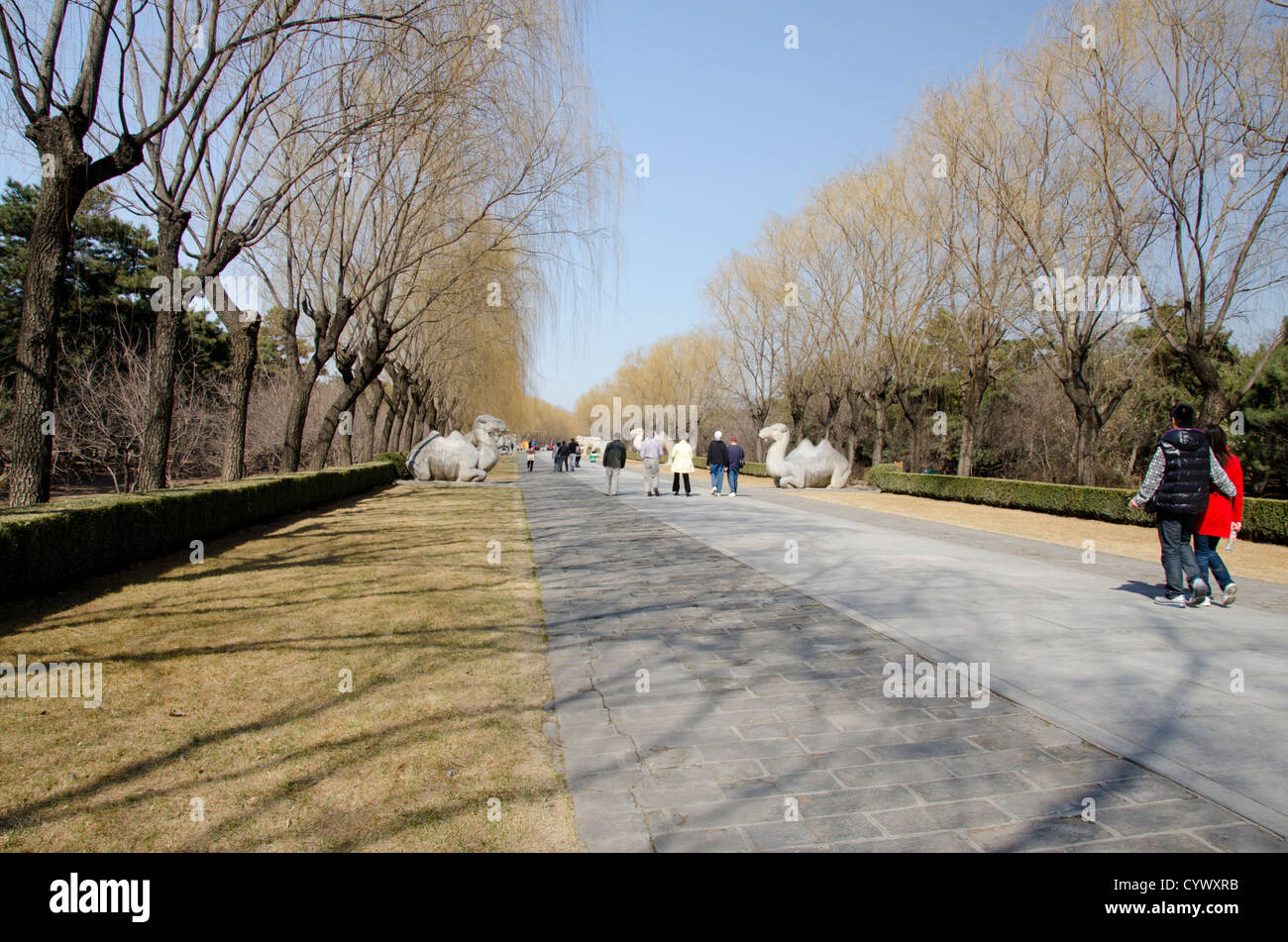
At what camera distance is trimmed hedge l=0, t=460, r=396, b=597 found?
6.46 metres

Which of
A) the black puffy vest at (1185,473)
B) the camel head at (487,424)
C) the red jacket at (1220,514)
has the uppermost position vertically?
the camel head at (487,424)

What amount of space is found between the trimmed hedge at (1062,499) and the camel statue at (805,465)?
2269mm

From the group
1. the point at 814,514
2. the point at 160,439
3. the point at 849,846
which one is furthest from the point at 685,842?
the point at 814,514

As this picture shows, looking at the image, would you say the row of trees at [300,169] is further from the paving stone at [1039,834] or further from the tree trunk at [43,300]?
the paving stone at [1039,834]

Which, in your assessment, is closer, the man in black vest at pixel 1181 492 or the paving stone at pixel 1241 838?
the paving stone at pixel 1241 838

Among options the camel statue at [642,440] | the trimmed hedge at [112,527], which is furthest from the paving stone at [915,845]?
the camel statue at [642,440]

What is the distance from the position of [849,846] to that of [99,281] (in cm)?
3191

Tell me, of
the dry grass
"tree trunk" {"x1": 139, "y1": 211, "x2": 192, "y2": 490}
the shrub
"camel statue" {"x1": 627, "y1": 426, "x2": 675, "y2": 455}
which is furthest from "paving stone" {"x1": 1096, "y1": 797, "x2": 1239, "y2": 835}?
the shrub

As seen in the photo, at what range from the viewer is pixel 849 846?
2.72 m

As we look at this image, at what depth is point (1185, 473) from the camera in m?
6.86

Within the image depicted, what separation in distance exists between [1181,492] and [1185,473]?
0.18m

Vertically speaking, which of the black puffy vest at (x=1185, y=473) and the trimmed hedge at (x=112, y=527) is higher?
the black puffy vest at (x=1185, y=473)

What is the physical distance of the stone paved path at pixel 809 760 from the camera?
282cm

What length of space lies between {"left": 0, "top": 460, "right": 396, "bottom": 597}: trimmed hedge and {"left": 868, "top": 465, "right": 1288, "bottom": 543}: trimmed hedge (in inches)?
502
